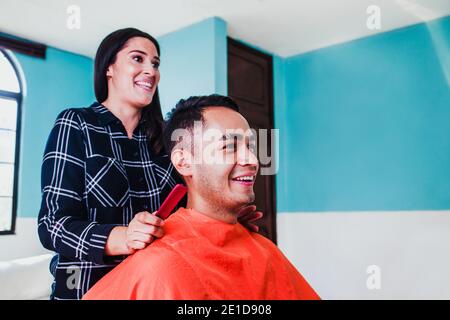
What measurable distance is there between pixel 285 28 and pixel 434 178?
1552 millimetres

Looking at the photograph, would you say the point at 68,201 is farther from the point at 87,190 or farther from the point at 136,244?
the point at 136,244

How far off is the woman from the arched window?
0.47 m

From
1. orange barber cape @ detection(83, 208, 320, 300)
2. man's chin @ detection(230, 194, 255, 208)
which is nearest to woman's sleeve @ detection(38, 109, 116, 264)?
orange barber cape @ detection(83, 208, 320, 300)

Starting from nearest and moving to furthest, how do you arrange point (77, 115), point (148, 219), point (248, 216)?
point (148, 219) < point (77, 115) < point (248, 216)

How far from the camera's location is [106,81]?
117 cm

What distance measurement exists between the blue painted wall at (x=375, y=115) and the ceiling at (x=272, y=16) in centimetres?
12

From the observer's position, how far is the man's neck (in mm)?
1131

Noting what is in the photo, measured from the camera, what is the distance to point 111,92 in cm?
118

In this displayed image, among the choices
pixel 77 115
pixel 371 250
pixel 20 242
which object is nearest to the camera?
pixel 77 115

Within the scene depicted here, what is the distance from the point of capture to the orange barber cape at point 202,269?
35.8 inches

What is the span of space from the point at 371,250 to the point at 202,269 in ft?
8.32

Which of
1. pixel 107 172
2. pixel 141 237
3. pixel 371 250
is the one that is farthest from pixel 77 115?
pixel 371 250

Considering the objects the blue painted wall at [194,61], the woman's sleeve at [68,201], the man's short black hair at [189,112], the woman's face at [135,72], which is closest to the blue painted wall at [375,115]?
the blue painted wall at [194,61]
